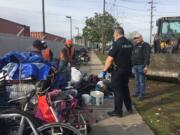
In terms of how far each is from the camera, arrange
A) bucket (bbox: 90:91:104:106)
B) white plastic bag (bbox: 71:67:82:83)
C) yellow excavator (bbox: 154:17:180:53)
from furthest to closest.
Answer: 1. yellow excavator (bbox: 154:17:180:53)
2. white plastic bag (bbox: 71:67:82:83)
3. bucket (bbox: 90:91:104:106)

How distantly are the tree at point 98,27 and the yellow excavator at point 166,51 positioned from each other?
51440 mm

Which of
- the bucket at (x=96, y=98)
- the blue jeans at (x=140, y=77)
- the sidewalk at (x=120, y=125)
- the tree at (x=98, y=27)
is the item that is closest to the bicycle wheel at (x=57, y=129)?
the sidewalk at (x=120, y=125)

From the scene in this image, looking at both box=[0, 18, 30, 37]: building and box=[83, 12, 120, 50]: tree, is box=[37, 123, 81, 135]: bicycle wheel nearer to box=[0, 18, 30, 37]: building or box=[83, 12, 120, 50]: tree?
box=[0, 18, 30, 37]: building

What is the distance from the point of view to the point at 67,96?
19.3ft

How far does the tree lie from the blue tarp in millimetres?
62164

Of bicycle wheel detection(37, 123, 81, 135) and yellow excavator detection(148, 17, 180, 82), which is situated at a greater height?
yellow excavator detection(148, 17, 180, 82)

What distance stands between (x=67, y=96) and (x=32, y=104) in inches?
20.4

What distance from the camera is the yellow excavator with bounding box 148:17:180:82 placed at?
44.0ft

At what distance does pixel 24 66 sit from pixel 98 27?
6725 cm

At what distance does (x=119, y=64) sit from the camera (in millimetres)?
8180

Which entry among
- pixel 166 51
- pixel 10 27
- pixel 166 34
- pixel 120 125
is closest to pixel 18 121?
pixel 120 125

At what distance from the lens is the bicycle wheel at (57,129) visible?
502 cm

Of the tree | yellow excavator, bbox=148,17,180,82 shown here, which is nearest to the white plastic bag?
yellow excavator, bbox=148,17,180,82

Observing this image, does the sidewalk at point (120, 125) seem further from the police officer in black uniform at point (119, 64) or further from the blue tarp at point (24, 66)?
the blue tarp at point (24, 66)
